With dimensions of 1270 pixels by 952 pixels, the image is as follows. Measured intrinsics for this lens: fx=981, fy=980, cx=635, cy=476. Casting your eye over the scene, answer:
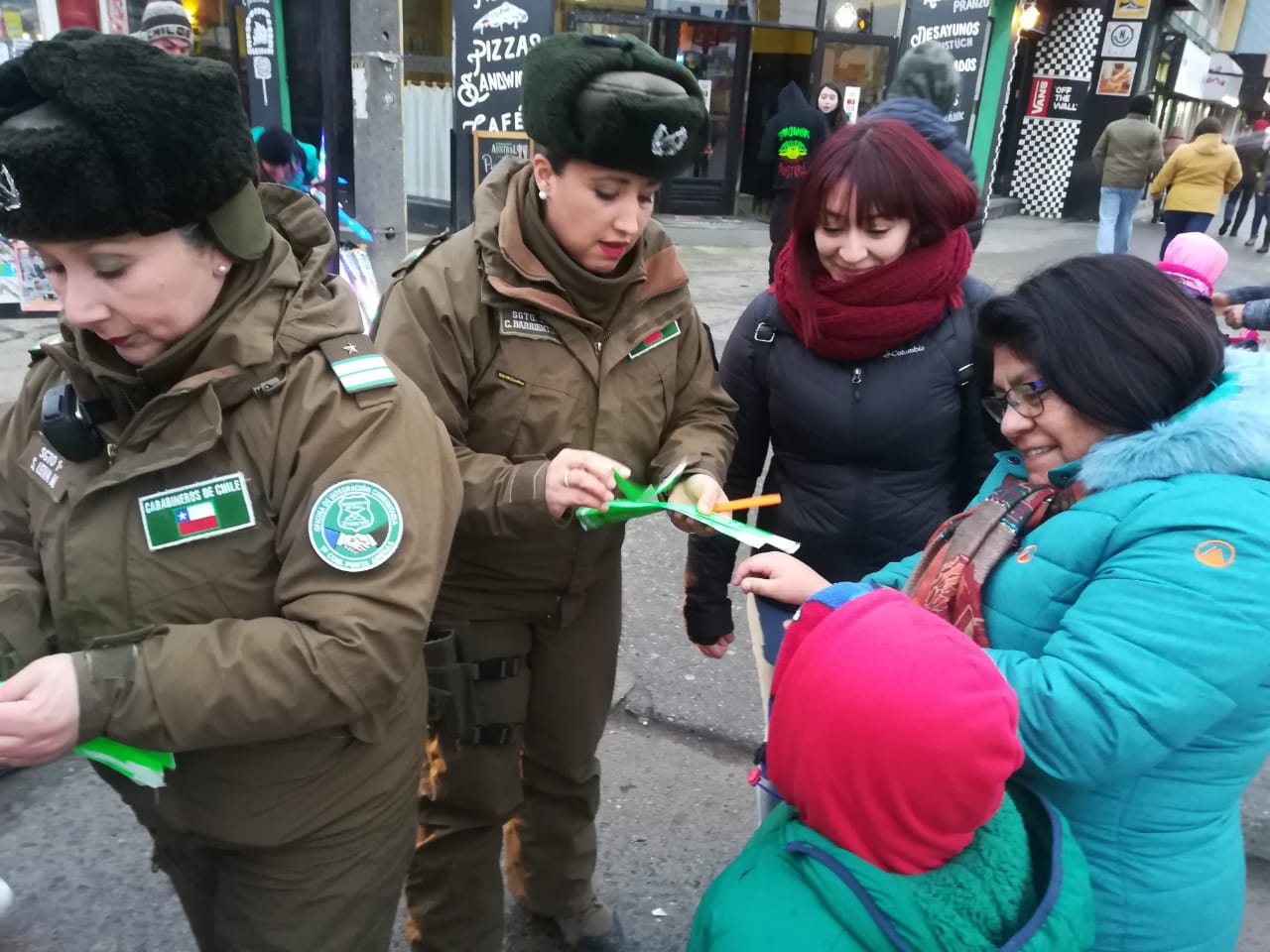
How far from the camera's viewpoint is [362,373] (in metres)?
1.43

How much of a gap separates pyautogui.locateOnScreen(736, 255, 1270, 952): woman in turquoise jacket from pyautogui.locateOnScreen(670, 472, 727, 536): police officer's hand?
0.47 metres

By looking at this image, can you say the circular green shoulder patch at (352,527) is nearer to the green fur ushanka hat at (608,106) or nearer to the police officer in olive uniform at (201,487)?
the police officer in olive uniform at (201,487)

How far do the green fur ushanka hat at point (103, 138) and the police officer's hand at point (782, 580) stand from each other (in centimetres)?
108

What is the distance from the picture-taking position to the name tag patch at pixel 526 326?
199 cm

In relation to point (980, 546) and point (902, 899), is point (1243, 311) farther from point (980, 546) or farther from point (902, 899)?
point (902, 899)

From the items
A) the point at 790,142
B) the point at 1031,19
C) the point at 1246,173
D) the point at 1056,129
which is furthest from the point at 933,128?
the point at 1246,173

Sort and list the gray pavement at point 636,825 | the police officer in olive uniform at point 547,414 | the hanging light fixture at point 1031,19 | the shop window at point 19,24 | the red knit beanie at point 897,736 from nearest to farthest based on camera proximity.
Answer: the red knit beanie at point 897,736 → the police officer in olive uniform at point 547,414 → the gray pavement at point 636,825 → the shop window at point 19,24 → the hanging light fixture at point 1031,19

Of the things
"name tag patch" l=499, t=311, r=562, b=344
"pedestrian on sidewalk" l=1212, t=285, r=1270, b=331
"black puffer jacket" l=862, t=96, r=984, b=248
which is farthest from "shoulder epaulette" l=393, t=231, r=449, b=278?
"pedestrian on sidewalk" l=1212, t=285, r=1270, b=331

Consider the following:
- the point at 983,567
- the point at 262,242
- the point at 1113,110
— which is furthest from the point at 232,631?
the point at 1113,110

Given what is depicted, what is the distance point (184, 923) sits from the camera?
2592mm

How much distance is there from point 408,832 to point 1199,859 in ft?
4.31

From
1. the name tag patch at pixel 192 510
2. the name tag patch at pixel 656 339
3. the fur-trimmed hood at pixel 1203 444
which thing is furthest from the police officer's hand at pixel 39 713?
the fur-trimmed hood at pixel 1203 444

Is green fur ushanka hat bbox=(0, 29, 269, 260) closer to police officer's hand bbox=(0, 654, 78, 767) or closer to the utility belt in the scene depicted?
police officer's hand bbox=(0, 654, 78, 767)

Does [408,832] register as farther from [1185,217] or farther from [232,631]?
[1185,217]
